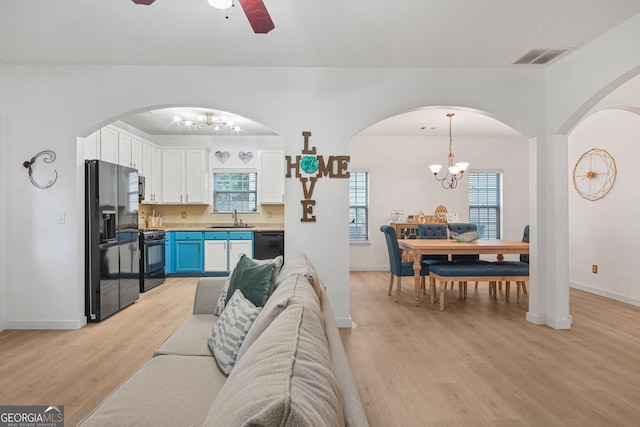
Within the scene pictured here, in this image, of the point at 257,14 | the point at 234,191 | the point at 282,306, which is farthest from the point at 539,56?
the point at 234,191

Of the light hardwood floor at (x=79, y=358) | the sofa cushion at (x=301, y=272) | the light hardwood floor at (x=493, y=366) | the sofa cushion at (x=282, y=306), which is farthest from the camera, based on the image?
the light hardwood floor at (x=79, y=358)

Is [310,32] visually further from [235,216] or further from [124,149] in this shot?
[235,216]

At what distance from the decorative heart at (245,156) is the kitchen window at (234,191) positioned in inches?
10.7

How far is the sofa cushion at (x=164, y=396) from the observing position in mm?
1311

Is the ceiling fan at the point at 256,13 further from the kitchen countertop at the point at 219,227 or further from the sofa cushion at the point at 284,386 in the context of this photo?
the kitchen countertop at the point at 219,227

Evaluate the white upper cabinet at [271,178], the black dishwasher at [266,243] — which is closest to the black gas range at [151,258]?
the black dishwasher at [266,243]

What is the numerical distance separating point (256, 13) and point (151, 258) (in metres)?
4.65

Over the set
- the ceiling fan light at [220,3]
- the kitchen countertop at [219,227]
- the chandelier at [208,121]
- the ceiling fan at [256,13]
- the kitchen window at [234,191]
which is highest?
the chandelier at [208,121]

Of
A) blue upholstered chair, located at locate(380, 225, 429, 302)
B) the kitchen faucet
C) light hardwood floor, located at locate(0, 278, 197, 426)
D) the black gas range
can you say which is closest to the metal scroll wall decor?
light hardwood floor, located at locate(0, 278, 197, 426)

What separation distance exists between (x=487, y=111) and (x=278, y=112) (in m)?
2.22

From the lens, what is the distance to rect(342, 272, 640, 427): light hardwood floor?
2.14m

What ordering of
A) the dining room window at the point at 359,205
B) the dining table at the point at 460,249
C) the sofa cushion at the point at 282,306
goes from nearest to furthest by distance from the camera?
1. the sofa cushion at the point at 282,306
2. the dining table at the point at 460,249
3. the dining room window at the point at 359,205

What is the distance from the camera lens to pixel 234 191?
702cm

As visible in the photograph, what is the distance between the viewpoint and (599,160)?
5.09 m
